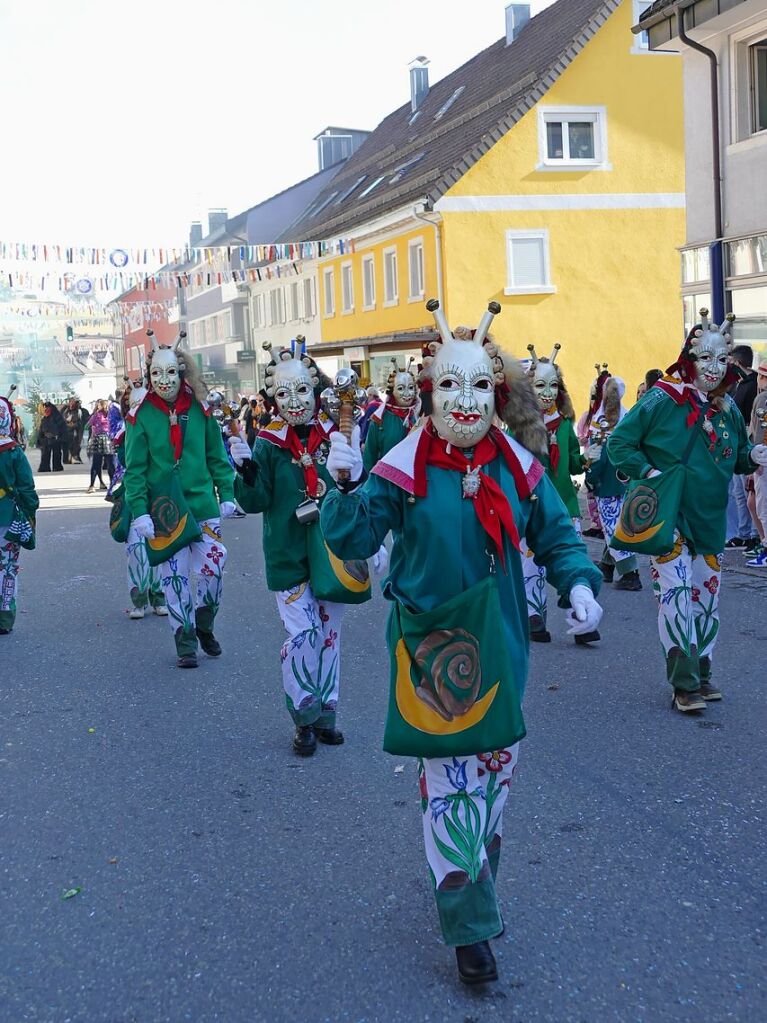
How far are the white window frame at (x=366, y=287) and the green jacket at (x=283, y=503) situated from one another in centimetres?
2933

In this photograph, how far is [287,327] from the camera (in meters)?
44.8

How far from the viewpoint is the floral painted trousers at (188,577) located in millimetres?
8094

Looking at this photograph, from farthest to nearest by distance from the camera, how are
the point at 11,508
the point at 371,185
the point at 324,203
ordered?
the point at 324,203
the point at 371,185
the point at 11,508

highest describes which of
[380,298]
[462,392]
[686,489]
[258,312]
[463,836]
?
[258,312]

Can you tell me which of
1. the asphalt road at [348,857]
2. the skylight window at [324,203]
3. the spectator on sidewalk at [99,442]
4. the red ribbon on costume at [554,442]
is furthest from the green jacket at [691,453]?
the skylight window at [324,203]

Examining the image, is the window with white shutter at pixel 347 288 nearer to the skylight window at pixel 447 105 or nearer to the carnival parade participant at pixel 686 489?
the skylight window at pixel 447 105

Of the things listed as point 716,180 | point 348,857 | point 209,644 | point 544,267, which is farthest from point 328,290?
point 348,857

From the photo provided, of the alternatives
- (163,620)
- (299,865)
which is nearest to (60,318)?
(163,620)

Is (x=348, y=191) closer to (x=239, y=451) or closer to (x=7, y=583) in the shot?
(x=7, y=583)

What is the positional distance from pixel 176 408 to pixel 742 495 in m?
6.48

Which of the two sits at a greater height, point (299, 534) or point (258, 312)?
point (258, 312)

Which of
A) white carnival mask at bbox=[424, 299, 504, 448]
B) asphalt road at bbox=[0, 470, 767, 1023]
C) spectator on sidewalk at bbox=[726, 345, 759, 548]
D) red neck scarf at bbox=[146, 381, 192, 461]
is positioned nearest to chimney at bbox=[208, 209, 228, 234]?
spectator on sidewalk at bbox=[726, 345, 759, 548]

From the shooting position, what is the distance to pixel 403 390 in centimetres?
1059

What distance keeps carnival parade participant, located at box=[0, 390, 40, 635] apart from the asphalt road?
5.80ft
